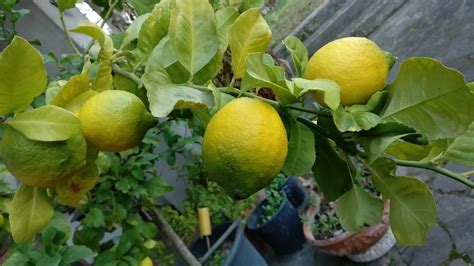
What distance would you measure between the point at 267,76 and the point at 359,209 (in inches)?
7.6

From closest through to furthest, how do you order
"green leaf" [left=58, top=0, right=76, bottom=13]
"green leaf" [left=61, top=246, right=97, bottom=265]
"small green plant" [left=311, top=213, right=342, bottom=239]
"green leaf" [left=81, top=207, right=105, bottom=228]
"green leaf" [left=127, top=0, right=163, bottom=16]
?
"green leaf" [left=58, top=0, right=76, bottom=13] < "green leaf" [left=127, top=0, right=163, bottom=16] < "green leaf" [left=61, top=246, right=97, bottom=265] < "green leaf" [left=81, top=207, right=105, bottom=228] < "small green plant" [left=311, top=213, right=342, bottom=239]

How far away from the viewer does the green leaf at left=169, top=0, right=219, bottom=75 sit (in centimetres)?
47

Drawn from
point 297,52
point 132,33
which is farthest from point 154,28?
point 297,52

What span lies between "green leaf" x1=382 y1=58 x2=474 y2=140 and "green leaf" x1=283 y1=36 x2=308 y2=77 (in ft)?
0.35

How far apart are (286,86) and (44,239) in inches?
29.3

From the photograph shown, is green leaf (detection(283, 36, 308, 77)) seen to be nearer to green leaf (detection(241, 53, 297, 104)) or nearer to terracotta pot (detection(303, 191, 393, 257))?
green leaf (detection(241, 53, 297, 104))

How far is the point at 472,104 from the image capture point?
14.6 inches

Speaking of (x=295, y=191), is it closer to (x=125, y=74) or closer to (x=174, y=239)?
(x=174, y=239)

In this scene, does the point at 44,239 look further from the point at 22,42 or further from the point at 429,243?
the point at 429,243

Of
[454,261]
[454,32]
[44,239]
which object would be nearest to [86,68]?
[44,239]

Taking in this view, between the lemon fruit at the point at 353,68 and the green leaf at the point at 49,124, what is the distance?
0.24 metres

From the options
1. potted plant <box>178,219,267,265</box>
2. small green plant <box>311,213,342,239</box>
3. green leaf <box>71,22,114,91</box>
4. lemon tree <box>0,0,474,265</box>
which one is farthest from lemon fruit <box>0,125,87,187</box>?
small green plant <box>311,213,342,239</box>

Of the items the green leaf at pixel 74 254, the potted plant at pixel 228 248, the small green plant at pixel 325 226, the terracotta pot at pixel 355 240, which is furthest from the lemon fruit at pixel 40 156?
the small green plant at pixel 325 226

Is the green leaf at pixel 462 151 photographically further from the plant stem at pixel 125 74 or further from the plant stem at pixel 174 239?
the plant stem at pixel 174 239
